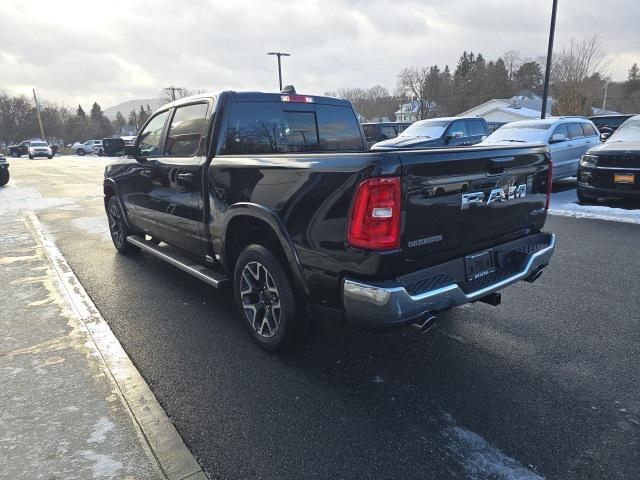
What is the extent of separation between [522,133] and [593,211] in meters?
3.45

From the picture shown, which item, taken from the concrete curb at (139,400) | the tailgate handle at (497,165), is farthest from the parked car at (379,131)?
the tailgate handle at (497,165)

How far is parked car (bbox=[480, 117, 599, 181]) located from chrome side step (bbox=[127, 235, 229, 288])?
8547mm

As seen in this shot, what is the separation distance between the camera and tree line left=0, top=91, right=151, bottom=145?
7769 centimetres

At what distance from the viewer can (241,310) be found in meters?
3.61

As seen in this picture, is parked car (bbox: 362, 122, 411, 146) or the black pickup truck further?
parked car (bbox: 362, 122, 411, 146)

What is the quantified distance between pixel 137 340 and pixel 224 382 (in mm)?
1083

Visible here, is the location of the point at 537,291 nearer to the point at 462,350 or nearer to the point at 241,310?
the point at 462,350

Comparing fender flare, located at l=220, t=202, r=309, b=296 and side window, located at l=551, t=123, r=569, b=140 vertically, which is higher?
side window, located at l=551, t=123, r=569, b=140

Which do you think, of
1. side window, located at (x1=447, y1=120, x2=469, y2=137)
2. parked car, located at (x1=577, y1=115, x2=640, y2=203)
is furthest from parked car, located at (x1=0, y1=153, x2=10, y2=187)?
parked car, located at (x1=577, y1=115, x2=640, y2=203)

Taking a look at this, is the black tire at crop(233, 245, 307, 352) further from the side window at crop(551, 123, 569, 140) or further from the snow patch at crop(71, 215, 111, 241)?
the side window at crop(551, 123, 569, 140)

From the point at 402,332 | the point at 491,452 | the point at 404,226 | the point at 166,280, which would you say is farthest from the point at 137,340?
the point at 491,452

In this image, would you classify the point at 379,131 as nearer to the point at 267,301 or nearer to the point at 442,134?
the point at 442,134

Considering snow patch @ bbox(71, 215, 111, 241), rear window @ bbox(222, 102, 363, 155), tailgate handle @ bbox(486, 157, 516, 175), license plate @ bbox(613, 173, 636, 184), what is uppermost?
rear window @ bbox(222, 102, 363, 155)

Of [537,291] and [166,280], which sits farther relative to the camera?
[166,280]
